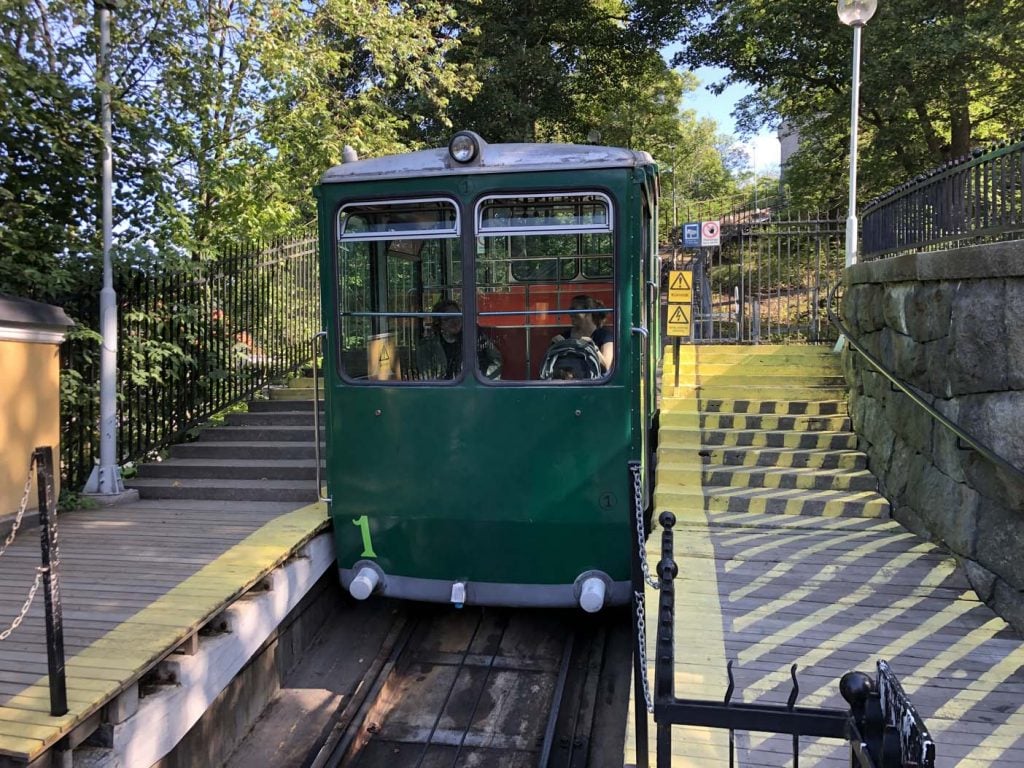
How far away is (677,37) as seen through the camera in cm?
1789

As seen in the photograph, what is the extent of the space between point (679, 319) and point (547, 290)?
3.23 m

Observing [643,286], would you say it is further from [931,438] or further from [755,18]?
[755,18]

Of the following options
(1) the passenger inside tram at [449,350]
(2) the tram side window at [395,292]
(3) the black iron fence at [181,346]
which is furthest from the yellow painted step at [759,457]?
(3) the black iron fence at [181,346]

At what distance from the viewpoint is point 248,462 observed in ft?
23.5

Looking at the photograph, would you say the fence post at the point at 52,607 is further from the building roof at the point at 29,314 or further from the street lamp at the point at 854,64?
the street lamp at the point at 854,64

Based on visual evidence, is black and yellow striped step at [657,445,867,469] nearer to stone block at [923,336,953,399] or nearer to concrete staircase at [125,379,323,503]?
stone block at [923,336,953,399]

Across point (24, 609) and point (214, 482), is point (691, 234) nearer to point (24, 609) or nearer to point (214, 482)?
point (214, 482)

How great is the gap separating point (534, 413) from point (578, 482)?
0.51m

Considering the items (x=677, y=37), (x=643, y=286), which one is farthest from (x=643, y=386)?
(x=677, y=37)

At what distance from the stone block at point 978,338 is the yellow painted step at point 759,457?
2.12 meters

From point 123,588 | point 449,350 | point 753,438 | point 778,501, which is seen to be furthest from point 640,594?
point 753,438

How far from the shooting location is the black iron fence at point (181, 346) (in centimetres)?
691

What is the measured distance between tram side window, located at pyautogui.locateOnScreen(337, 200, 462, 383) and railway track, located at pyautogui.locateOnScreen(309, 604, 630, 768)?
6.60 ft

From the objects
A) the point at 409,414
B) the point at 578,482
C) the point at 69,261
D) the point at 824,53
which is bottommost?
the point at 578,482
